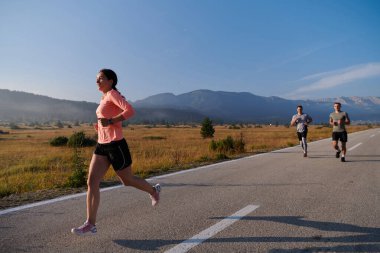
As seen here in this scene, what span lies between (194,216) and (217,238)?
0.93 m

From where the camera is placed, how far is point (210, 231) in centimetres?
410

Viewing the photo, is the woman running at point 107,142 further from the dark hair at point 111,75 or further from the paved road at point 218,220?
the paved road at point 218,220

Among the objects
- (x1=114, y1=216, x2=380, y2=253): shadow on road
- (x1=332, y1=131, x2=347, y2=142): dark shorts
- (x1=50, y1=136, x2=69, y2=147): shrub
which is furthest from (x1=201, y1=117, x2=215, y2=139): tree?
(x1=114, y1=216, x2=380, y2=253): shadow on road

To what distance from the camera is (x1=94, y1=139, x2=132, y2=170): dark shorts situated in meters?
4.01

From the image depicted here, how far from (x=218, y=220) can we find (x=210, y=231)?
19.5 inches

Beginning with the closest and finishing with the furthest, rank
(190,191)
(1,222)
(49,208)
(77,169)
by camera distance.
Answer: (1,222) → (49,208) → (190,191) → (77,169)

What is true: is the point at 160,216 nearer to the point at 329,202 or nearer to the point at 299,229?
the point at 299,229

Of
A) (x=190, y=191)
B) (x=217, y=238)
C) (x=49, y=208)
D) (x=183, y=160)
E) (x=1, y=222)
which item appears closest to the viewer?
(x=217, y=238)

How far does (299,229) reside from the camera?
4219 millimetres

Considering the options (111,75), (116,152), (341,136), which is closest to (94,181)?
(116,152)

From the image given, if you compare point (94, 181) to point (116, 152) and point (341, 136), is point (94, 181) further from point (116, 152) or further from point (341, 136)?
point (341, 136)

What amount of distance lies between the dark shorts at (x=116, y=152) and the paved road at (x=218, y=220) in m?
0.82

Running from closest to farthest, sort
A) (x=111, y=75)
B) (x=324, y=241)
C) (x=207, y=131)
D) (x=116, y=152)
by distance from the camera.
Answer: (x=324, y=241)
(x=116, y=152)
(x=111, y=75)
(x=207, y=131)

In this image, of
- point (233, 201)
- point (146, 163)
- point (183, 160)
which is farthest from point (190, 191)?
point (183, 160)
